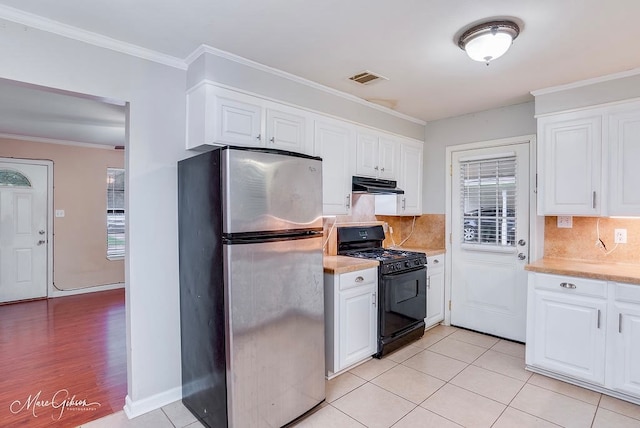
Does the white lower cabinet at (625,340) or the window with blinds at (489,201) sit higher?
the window with blinds at (489,201)

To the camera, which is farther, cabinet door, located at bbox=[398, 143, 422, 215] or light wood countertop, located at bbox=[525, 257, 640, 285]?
cabinet door, located at bbox=[398, 143, 422, 215]

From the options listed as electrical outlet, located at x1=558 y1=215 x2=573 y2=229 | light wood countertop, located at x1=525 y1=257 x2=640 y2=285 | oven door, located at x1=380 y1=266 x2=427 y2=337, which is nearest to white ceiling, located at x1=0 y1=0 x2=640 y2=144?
electrical outlet, located at x1=558 y1=215 x2=573 y2=229

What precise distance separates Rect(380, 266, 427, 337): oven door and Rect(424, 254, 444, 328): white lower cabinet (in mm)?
237

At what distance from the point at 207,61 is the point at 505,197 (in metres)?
3.12

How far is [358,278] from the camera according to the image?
2.87 m

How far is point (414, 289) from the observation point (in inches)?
133

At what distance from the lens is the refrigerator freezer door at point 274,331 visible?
191 cm

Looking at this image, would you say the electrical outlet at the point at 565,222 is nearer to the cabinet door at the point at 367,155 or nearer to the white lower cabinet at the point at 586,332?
the white lower cabinet at the point at 586,332

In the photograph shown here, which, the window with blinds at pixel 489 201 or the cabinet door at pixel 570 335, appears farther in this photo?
the window with blinds at pixel 489 201

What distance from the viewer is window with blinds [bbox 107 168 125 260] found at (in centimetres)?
588

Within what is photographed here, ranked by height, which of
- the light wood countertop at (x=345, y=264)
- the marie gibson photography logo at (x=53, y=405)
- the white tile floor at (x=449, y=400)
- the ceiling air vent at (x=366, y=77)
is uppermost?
the ceiling air vent at (x=366, y=77)

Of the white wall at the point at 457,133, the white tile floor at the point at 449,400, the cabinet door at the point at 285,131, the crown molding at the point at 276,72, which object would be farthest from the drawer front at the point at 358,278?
the crown molding at the point at 276,72

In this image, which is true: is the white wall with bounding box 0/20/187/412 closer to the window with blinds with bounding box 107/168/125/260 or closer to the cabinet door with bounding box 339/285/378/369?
the cabinet door with bounding box 339/285/378/369

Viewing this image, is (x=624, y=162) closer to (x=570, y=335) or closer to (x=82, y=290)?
(x=570, y=335)
